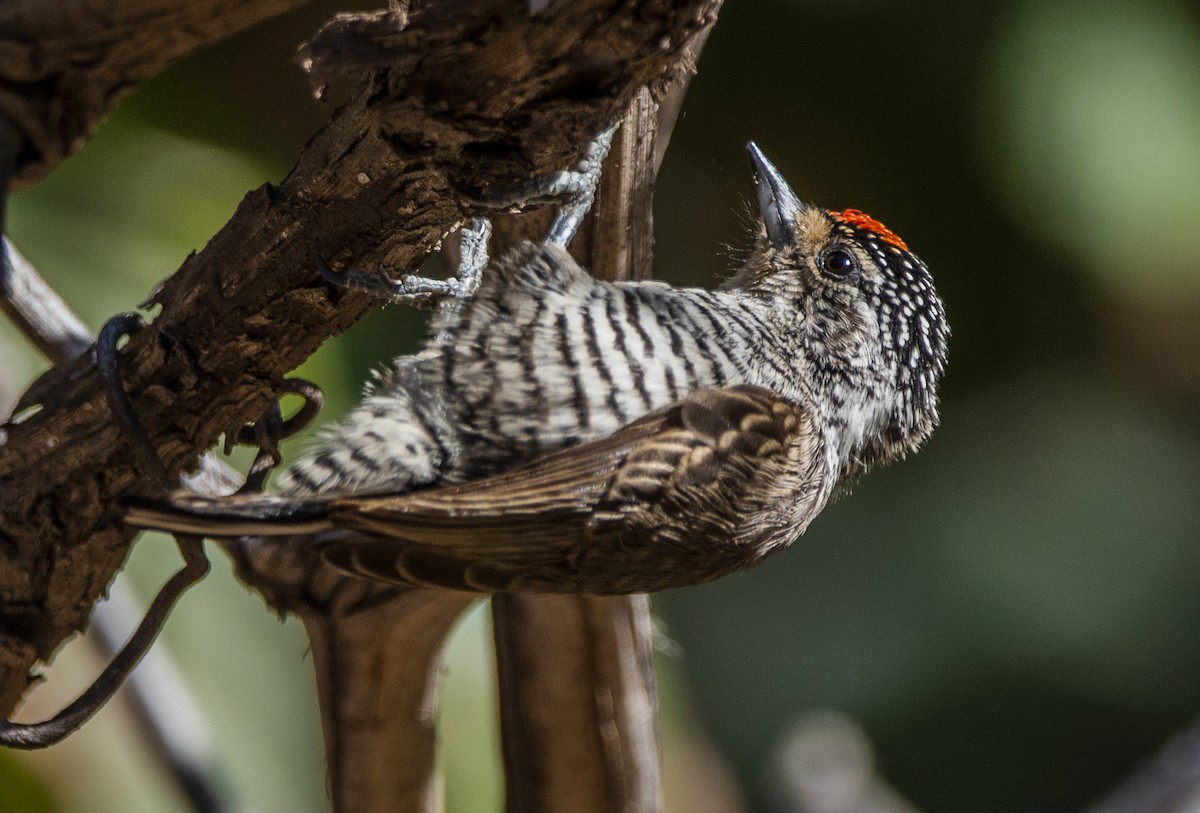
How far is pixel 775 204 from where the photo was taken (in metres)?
1.85

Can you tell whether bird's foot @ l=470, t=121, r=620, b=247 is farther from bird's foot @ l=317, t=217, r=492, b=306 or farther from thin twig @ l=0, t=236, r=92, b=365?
thin twig @ l=0, t=236, r=92, b=365

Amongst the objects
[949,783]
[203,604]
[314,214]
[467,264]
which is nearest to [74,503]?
[314,214]

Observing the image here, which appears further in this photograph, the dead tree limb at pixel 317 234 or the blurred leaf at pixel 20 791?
the blurred leaf at pixel 20 791

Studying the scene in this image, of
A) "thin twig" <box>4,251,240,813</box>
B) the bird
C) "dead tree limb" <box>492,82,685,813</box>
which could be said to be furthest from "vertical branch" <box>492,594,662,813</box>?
"thin twig" <box>4,251,240,813</box>

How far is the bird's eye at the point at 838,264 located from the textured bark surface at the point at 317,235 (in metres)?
0.63

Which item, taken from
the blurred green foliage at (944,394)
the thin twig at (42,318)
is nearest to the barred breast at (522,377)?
the thin twig at (42,318)

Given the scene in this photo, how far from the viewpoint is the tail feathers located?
4.11 feet

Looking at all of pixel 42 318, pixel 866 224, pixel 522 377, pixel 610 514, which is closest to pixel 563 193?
pixel 522 377

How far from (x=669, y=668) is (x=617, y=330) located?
7.24 ft

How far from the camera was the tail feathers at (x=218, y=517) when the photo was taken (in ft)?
4.11

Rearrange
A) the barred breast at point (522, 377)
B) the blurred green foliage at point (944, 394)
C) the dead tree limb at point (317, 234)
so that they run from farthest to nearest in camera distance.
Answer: the blurred green foliage at point (944, 394), the barred breast at point (522, 377), the dead tree limb at point (317, 234)

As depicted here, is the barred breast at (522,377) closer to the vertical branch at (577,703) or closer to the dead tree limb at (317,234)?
the dead tree limb at (317,234)

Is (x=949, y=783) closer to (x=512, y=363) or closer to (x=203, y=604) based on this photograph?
(x=203, y=604)

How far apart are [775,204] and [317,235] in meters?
0.85
